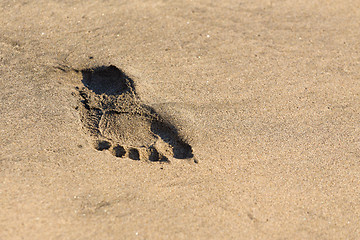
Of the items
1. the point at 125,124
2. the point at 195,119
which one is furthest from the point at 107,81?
Answer: the point at 195,119

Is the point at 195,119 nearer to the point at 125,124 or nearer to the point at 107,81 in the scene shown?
the point at 125,124

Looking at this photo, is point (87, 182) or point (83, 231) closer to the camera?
point (83, 231)

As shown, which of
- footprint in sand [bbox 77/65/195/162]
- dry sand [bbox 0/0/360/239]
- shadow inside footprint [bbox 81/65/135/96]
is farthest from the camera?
shadow inside footprint [bbox 81/65/135/96]

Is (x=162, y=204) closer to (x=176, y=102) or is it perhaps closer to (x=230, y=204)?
(x=230, y=204)

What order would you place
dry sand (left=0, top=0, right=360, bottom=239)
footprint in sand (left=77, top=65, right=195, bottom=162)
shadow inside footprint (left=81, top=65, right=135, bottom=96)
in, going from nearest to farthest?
dry sand (left=0, top=0, right=360, bottom=239) < footprint in sand (left=77, top=65, right=195, bottom=162) < shadow inside footprint (left=81, top=65, right=135, bottom=96)

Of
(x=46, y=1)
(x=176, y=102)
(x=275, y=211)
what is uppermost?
(x=46, y=1)

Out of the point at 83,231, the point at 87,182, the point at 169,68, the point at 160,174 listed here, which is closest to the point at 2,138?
the point at 87,182

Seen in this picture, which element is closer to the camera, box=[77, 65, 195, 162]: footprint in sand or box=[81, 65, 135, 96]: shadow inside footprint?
box=[77, 65, 195, 162]: footprint in sand
